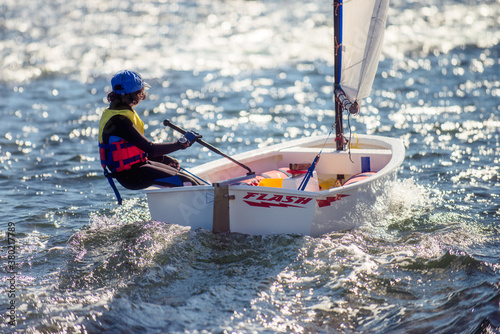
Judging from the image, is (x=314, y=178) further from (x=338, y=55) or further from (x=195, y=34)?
(x=195, y=34)

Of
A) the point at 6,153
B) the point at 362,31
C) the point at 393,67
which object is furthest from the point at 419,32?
the point at 6,153

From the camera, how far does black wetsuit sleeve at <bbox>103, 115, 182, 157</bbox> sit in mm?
5156

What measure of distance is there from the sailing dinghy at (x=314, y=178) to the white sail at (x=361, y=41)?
10 mm

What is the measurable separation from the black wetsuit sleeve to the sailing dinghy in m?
0.22

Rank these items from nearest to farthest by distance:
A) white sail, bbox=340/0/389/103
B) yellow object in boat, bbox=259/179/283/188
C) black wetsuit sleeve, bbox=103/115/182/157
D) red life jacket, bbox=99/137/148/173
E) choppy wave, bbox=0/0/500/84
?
black wetsuit sleeve, bbox=103/115/182/157
red life jacket, bbox=99/137/148/173
yellow object in boat, bbox=259/179/283/188
white sail, bbox=340/0/389/103
choppy wave, bbox=0/0/500/84

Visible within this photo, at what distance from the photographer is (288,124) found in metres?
9.89

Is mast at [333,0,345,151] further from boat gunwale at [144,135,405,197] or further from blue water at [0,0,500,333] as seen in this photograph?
blue water at [0,0,500,333]

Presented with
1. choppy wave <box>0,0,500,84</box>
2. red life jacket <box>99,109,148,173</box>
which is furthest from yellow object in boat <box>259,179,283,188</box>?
choppy wave <box>0,0,500,84</box>

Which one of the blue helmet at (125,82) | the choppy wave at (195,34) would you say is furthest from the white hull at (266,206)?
the choppy wave at (195,34)

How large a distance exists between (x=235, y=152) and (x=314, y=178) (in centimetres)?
292

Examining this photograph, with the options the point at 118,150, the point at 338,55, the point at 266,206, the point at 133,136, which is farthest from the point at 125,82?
the point at 338,55

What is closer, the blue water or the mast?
the blue water

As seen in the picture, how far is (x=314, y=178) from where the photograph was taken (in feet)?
18.9

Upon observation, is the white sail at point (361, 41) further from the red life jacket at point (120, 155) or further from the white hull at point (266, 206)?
the red life jacket at point (120, 155)
